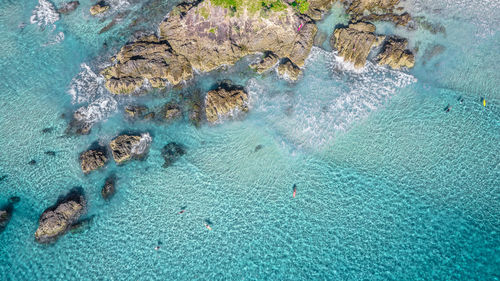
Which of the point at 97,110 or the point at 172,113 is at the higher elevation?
the point at 172,113

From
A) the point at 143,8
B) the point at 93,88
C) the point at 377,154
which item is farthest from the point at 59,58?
the point at 377,154

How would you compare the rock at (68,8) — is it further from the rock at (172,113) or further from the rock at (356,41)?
the rock at (356,41)

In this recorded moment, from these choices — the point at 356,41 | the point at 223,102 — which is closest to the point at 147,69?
the point at 223,102

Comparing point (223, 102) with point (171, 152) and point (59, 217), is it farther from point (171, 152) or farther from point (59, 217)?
point (59, 217)

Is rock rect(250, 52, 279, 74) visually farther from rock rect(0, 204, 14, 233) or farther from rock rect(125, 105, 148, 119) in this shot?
rock rect(0, 204, 14, 233)

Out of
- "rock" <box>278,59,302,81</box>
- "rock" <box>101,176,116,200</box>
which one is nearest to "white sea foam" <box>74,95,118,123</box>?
"rock" <box>101,176,116,200</box>

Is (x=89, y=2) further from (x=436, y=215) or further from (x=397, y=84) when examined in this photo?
(x=436, y=215)
